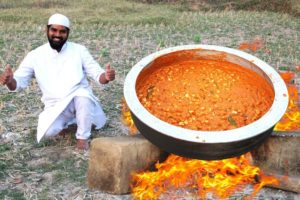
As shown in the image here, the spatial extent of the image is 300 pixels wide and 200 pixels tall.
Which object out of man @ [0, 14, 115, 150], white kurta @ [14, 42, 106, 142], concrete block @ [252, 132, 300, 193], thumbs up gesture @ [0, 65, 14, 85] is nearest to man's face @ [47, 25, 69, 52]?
man @ [0, 14, 115, 150]

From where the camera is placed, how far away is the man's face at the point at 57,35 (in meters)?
4.30

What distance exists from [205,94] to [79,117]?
125cm

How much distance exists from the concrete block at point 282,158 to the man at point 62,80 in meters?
1.60

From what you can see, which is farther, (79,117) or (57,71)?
(57,71)

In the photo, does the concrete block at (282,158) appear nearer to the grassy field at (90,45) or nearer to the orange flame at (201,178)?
the orange flame at (201,178)

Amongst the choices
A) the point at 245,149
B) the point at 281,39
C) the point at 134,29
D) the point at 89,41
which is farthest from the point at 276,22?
the point at 245,149

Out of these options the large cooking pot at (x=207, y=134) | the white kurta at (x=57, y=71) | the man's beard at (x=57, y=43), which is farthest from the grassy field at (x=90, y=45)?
the man's beard at (x=57, y=43)

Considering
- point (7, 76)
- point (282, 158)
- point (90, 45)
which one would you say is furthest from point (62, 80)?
point (90, 45)

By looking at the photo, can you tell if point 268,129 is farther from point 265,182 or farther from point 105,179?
point 105,179

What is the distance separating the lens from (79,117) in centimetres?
432

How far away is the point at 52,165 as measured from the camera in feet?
13.7

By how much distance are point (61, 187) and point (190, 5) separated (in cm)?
1147

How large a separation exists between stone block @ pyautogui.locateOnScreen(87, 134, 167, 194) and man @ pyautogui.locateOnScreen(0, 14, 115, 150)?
745mm

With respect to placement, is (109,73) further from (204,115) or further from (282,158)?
(282,158)
